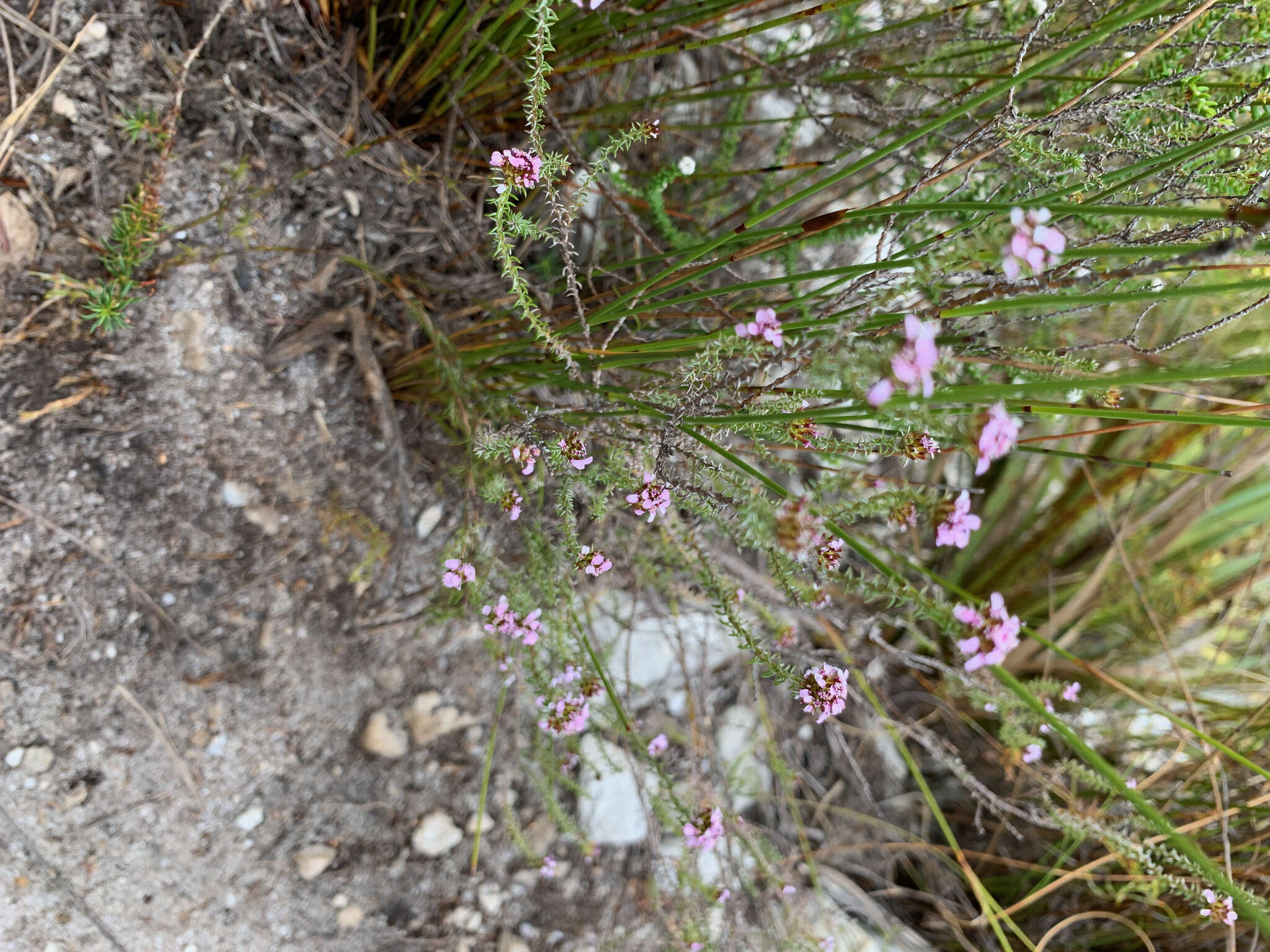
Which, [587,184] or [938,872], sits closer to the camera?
[587,184]

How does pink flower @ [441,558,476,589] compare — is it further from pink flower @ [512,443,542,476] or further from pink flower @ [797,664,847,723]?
pink flower @ [797,664,847,723]

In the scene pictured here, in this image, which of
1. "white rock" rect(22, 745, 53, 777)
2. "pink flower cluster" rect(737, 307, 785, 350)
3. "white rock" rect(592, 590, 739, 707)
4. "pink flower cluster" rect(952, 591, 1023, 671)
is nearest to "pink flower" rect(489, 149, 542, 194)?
"pink flower cluster" rect(737, 307, 785, 350)

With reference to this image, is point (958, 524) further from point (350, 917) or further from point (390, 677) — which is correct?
point (350, 917)

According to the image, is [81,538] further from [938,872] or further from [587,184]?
[938,872]

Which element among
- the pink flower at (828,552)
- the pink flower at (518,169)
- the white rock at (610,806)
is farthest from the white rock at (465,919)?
the pink flower at (518,169)

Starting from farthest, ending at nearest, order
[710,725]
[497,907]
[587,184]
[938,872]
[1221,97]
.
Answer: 1. [938,872]
2. [710,725]
3. [497,907]
4. [1221,97]
5. [587,184]

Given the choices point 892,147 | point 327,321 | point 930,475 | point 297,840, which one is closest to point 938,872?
point 930,475
